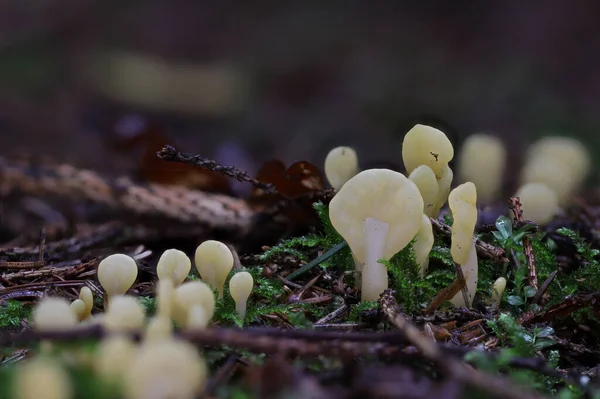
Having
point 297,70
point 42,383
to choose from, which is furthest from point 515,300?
point 297,70

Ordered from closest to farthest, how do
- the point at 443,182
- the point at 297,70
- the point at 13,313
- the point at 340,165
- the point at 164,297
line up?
the point at 164,297 → the point at 13,313 → the point at 443,182 → the point at 340,165 → the point at 297,70

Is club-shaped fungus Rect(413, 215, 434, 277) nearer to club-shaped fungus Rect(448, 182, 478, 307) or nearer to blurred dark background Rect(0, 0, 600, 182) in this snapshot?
club-shaped fungus Rect(448, 182, 478, 307)

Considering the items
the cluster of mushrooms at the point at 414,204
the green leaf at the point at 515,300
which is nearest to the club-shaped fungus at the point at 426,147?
the cluster of mushrooms at the point at 414,204

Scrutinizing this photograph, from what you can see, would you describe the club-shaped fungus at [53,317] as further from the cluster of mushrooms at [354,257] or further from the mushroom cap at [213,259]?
the mushroom cap at [213,259]

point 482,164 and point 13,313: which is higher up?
point 482,164

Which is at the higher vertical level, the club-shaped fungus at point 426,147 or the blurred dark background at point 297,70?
the blurred dark background at point 297,70

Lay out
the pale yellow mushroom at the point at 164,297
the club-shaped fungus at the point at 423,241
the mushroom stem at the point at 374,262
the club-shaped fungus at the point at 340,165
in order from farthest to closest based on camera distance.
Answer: the club-shaped fungus at the point at 340,165, the club-shaped fungus at the point at 423,241, the mushroom stem at the point at 374,262, the pale yellow mushroom at the point at 164,297

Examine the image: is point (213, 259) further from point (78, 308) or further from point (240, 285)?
point (78, 308)

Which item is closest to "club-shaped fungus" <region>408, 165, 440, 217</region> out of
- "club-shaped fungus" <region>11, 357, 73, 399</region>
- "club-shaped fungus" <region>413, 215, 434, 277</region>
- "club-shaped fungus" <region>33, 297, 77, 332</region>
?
"club-shaped fungus" <region>413, 215, 434, 277</region>
